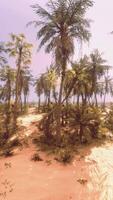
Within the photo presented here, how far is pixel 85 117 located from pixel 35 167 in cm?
690

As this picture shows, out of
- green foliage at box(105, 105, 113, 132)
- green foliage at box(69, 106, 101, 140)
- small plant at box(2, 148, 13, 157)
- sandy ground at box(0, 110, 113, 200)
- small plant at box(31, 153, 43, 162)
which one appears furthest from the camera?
green foliage at box(105, 105, 113, 132)

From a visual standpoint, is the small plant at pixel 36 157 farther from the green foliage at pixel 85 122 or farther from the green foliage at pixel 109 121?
the green foliage at pixel 109 121

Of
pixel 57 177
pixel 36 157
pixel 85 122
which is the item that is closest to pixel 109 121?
pixel 85 122

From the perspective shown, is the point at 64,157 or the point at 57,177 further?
the point at 64,157

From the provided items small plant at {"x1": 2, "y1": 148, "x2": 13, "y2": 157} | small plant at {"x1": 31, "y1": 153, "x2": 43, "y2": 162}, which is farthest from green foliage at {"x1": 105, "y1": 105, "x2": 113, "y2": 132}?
small plant at {"x1": 2, "y1": 148, "x2": 13, "y2": 157}

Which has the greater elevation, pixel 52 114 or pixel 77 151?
pixel 52 114

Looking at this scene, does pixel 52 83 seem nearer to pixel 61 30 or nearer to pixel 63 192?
pixel 61 30

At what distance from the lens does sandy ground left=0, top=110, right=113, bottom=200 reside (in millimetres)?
17531

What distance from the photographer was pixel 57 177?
19641 mm

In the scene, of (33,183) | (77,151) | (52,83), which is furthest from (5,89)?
(33,183)

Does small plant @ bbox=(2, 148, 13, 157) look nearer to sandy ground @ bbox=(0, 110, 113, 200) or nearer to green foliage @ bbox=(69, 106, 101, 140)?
sandy ground @ bbox=(0, 110, 113, 200)

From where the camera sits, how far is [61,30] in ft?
85.8

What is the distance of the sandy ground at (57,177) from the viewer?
17531mm

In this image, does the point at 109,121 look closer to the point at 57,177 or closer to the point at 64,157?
the point at 64,157
